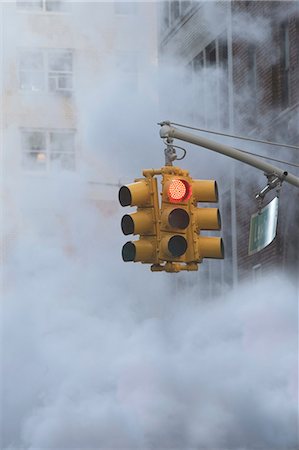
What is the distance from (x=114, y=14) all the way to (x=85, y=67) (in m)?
1.02

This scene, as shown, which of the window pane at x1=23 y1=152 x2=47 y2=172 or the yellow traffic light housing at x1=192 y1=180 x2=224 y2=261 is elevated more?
Answer: the window pane at x1=23 y1=152 x2=47 y2=172

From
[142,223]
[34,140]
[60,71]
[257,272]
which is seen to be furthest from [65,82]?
[142,223]

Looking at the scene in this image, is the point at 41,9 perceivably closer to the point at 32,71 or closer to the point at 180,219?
the point at 32,71

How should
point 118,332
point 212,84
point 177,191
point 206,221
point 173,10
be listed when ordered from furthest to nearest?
1. point 173,10
2. point 212,84
3. point 118,332
4. point 206,221
5. point 177,191

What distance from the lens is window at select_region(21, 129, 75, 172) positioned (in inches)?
989

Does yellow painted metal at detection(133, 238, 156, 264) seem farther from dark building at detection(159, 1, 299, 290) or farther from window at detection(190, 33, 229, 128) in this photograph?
window at detection(190, 33, 229, 128)

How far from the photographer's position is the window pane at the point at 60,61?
24.0 metres

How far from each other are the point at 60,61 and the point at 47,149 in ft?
7.00

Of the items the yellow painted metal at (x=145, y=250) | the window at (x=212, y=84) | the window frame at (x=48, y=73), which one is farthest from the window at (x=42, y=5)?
the yellow painted metal at (x=145, y=250)

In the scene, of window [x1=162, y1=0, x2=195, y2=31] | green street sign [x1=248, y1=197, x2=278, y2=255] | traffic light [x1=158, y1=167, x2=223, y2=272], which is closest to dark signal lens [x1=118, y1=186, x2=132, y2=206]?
traffic light [x1=158, y1=167, x2=223, y2=272]

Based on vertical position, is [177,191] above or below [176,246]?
above

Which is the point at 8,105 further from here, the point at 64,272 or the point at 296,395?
the point at 296,395

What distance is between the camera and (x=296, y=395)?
74.7ft

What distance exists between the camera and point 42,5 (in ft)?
84.0
